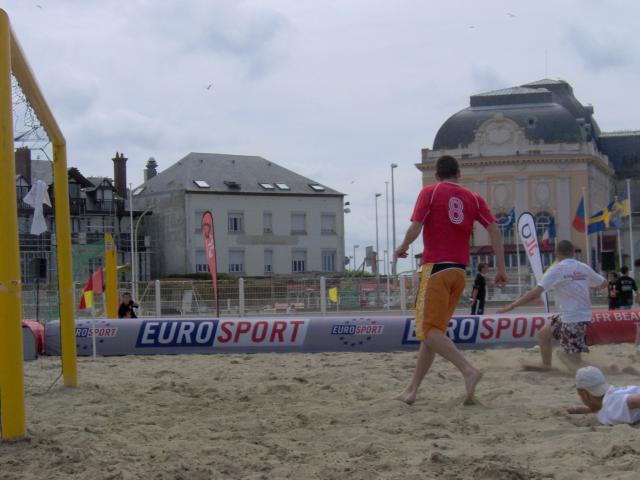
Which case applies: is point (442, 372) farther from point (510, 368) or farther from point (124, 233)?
point (124, 233)

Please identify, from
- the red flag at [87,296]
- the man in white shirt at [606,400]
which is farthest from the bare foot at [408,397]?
the red flag at [87,296]

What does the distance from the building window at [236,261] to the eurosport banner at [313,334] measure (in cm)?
5686

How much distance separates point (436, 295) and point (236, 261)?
64249 millimetres

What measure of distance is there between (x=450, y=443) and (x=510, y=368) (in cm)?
450

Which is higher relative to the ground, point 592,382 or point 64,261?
point 64,261

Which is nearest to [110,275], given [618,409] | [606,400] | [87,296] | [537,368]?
[87,296]

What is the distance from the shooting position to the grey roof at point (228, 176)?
70375mm

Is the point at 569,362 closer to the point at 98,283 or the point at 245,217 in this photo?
the point at 98,283

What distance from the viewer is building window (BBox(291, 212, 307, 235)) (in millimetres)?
72688

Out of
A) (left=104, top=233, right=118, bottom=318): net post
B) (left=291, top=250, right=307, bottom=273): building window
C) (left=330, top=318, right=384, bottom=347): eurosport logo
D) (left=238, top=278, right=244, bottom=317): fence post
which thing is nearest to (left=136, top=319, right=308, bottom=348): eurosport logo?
(left=330, top=318, right=384, bottom=347): eurosport logo

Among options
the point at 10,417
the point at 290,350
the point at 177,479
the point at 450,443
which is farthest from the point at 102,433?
the point at 290,350

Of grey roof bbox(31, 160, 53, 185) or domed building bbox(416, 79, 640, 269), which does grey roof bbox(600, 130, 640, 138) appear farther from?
grey roof bbox(31, 160, 53, 185)

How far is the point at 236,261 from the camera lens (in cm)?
7106

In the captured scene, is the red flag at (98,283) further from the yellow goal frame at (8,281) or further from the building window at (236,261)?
the building window at (236,261)
